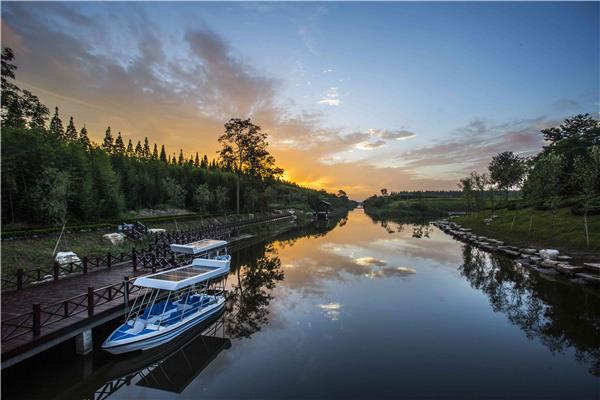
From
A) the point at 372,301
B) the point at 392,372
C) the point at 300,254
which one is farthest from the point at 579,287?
the point at 300,254

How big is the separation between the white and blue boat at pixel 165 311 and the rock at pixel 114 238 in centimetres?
1879

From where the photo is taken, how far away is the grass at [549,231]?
34.7m

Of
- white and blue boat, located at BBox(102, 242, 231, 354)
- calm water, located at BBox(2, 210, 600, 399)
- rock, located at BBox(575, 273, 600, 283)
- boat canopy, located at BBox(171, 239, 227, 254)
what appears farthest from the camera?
boat canopy, located at BBox(171, 239, 227, 254)

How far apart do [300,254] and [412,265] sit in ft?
48.9

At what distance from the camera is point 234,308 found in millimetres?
21891

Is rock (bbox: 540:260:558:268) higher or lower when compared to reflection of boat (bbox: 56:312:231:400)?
higher

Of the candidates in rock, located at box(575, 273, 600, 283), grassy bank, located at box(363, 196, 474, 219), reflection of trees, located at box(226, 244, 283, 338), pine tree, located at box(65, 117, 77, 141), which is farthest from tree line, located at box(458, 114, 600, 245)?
pine tree, located at box(65, 117, 77, 141)

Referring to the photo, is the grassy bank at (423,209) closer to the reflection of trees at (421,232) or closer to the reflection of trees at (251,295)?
the reflection of trees at (421,232)

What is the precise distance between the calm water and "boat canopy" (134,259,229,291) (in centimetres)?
313

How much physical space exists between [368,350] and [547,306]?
14.6 m

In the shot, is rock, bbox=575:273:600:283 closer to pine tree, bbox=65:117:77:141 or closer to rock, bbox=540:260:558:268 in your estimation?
rock, bbox=540:260:558:268

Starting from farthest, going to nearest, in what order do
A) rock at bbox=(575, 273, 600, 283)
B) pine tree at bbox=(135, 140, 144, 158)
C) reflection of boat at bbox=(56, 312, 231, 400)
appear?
1. pine tree at bbox=(135, 140, 144, 158)
2. rock at bbox=(575, 273, 600, 283)
3. reflection of boat at bbox=(56, 312, 231, 400)

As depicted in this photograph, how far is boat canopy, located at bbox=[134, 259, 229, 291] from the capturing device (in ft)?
52.2

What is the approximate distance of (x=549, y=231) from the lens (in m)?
41.8
